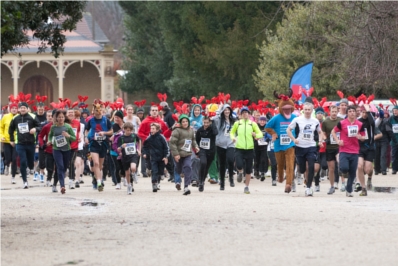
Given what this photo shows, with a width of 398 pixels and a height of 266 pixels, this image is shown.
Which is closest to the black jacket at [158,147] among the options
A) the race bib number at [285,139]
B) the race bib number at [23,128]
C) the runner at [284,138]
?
the runner at [284,138]

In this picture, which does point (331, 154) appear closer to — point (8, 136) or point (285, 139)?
point (285, 139)

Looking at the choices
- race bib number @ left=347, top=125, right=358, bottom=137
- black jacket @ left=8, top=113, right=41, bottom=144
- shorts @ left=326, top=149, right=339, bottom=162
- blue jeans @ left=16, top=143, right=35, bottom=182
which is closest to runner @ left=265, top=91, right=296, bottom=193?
shorts @ left=326, top=149, right=339, bottom=162

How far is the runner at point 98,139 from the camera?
21.3 metres

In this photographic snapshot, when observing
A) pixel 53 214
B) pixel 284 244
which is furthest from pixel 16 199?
pixel 284 244

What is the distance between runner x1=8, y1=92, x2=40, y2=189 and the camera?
23148 millimetres

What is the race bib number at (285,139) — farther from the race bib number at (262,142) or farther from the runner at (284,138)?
the race bib number at (262,142)

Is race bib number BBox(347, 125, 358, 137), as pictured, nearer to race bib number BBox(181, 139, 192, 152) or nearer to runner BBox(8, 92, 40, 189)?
race bib number BBox(181, 139, 192, 152)

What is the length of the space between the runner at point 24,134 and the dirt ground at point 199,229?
123 inches

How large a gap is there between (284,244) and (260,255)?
866mm

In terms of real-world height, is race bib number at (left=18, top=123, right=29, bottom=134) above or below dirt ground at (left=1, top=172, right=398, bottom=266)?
above

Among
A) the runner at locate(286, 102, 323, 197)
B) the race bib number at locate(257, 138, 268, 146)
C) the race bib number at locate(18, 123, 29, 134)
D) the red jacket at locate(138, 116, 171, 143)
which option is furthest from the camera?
the race bib number at locate(257, 138, 268, 146)

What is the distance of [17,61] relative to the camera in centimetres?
5941

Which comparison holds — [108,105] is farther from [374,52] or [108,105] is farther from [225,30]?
[225,30]

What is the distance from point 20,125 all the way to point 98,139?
111 inches
